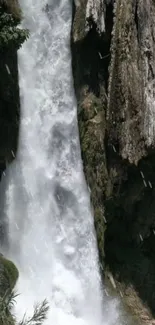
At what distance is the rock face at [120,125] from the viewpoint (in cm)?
1827

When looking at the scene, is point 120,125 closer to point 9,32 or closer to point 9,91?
point 9,91

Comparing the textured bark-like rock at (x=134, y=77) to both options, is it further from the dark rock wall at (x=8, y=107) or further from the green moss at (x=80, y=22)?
the dark rock wall at (x=8, y=107)

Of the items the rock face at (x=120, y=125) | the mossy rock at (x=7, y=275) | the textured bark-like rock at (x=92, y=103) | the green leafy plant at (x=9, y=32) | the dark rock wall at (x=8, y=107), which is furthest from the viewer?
the textured bark-like rock at (x=92, y=103)

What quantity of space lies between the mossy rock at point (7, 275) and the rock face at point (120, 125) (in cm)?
399

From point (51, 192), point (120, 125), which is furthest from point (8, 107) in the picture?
point (120, 125)

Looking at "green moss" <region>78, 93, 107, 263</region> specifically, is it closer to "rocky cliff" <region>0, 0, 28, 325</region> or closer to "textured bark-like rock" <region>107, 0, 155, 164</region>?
"textured bark-like rock" <region>107, 0, 155, 164</region>

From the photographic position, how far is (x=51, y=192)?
19375 millimetres

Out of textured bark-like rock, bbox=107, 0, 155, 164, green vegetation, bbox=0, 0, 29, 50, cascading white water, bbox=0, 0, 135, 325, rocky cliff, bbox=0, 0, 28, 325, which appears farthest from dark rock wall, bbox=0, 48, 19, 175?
textured bark-like rock, bbox=107, 0, 155, 164

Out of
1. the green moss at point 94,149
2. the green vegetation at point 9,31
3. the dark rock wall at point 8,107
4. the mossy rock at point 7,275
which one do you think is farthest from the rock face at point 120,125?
the mossy rock at point 7,275

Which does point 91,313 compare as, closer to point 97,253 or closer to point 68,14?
point 97,253

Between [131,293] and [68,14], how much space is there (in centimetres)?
1059

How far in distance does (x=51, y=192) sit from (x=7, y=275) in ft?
13.1

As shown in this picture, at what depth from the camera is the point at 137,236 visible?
20.4 metres

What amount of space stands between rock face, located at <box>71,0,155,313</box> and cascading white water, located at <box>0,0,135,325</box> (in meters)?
0.50
